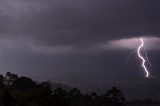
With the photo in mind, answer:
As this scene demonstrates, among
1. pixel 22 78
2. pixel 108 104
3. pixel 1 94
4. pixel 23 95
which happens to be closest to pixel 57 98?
pixel 23 95

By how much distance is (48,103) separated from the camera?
55531 millimetres

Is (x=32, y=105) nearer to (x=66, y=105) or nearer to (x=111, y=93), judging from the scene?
(x=66, y=105)

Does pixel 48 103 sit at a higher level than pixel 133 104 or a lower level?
lower

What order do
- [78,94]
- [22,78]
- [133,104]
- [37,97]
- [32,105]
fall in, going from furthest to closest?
1. [133,104]
2. [78,94]
3. [22,78]
4. [37,97]
5. [32,105]

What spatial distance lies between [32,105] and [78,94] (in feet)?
137

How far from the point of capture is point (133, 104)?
138 meters

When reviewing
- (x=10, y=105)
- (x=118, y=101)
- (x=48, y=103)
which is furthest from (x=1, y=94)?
(x=118, y=101)

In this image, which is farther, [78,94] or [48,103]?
[78,94]

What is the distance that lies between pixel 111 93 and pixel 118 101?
2881mm

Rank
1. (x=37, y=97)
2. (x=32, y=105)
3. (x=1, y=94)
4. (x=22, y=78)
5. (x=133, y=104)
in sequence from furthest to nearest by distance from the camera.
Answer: (x=133, y=104) → (x=22, y=78) → (x=1, y=94) → (x=37, y=97) → (x=32, y=105)

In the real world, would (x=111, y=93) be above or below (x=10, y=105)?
above

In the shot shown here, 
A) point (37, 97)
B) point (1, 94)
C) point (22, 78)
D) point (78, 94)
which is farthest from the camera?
point (78, 94)

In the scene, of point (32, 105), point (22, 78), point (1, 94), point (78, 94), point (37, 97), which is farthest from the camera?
point (78, 94)

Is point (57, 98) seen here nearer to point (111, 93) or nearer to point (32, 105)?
point (32, 105)
